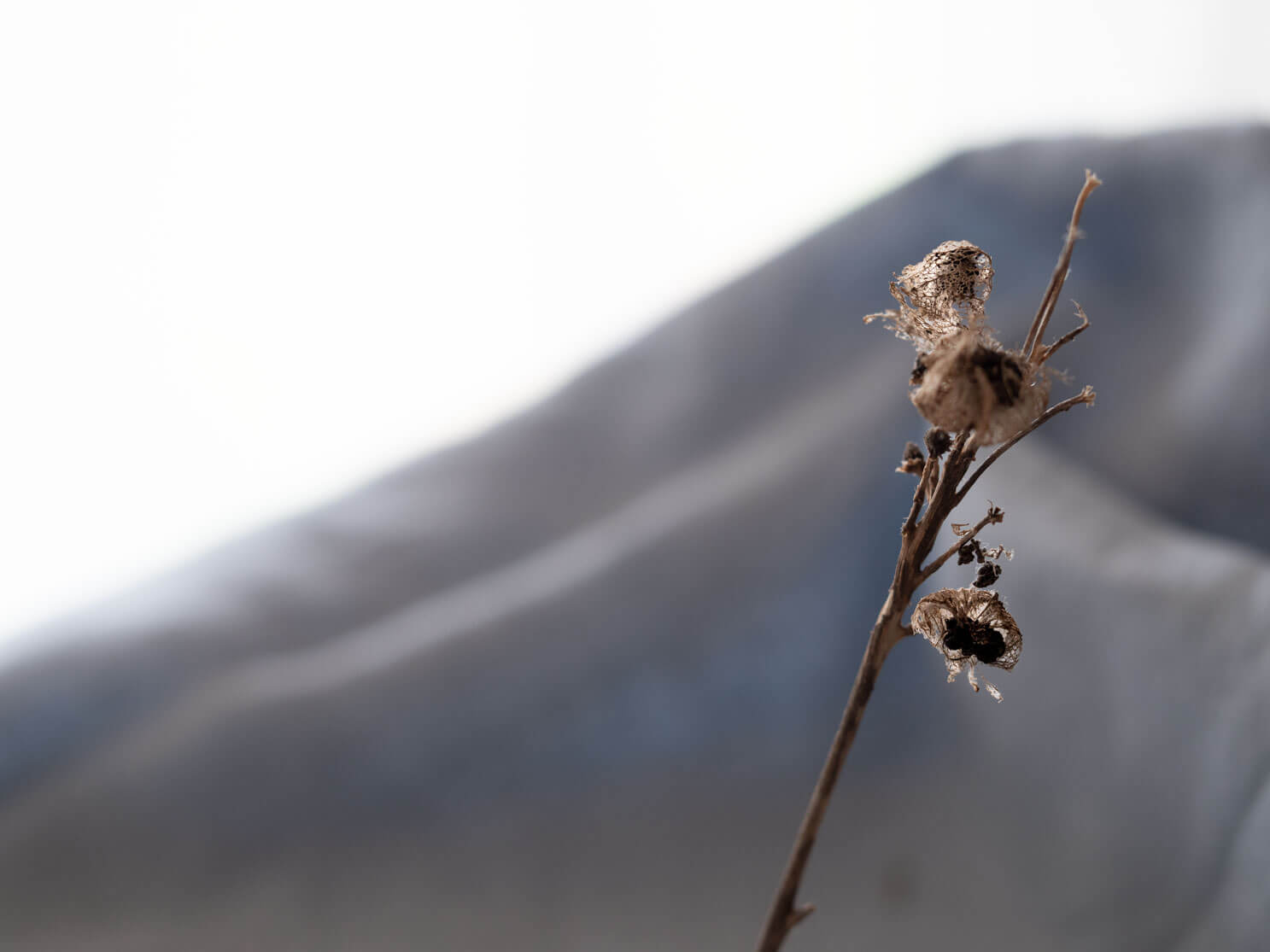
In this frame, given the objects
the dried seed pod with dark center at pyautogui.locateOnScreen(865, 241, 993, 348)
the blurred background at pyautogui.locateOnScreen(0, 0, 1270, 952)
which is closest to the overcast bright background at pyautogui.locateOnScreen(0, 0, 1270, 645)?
the blurred background at pyautogui.locateOnScreen(0, 0, 1270, 952)

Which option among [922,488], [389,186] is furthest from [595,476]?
[922,488]

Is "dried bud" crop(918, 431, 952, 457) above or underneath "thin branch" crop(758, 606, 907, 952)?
above

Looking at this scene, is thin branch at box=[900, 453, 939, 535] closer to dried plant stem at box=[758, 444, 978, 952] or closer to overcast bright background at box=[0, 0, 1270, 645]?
dried plant stem at box=[758, 444, 978, 952]

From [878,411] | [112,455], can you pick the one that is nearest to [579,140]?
[878,411]

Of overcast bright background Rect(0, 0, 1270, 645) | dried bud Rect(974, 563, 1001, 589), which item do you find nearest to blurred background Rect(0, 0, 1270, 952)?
overcast bright background Rect(0, 0, 1270, 645)

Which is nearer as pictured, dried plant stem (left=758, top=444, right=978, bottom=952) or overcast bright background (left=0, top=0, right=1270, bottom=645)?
dried plant stem (left=758, top=444, right=978, bottom=952)

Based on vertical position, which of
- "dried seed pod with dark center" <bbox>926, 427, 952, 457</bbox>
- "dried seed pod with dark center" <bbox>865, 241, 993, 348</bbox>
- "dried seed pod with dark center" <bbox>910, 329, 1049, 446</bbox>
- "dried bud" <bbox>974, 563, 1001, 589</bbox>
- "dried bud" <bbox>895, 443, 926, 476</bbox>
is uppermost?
"dried seed pod with dark center" <bbox>865, 241, 993, 348</bbox>

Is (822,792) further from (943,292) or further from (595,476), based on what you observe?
(595,476)
